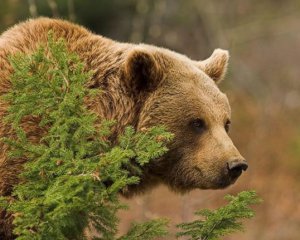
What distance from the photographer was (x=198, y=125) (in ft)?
17.5

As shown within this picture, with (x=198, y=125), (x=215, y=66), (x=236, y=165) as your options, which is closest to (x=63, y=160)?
(x=236, y=165)

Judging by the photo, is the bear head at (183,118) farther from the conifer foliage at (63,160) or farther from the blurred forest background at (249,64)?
the blurred forest background at (249,64)

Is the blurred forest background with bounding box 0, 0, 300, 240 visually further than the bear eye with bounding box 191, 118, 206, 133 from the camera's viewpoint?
Yes

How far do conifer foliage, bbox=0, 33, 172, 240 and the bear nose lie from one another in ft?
3.22

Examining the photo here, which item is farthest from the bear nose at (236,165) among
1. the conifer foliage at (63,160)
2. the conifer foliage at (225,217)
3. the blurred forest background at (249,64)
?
the blurred forest background at (249,64)

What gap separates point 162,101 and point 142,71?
24 cm

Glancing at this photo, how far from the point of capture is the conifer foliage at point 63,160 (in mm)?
3701

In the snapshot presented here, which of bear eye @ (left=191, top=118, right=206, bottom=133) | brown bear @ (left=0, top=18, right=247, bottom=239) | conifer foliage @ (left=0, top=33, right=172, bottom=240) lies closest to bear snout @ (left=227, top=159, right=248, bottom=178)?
brown bear @ (left=0, top=18, right=247, bottom=239)

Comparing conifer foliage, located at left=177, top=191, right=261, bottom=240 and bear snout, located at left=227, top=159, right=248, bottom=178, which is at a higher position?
bear snout, located at left=227, top=159, right=248, bottom=178

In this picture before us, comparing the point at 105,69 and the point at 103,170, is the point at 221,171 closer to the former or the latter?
the point at 105,69

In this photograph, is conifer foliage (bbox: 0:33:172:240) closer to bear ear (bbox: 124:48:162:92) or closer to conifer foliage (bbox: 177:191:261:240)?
conifer foliage (bbox: 177:191:261:240)

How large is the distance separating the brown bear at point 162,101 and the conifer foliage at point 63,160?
40.5 inches

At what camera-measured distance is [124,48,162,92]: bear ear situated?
17.3 ft

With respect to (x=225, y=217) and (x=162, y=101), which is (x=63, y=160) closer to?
(x=225, y=217)
